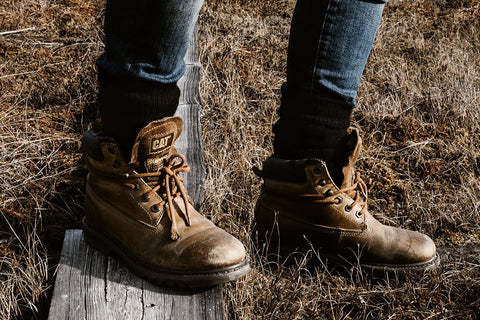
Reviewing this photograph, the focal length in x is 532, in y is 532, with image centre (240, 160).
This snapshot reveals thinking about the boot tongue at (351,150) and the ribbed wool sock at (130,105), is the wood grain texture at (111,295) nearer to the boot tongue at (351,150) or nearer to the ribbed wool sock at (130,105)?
the ribbed wool sock at (130,105)

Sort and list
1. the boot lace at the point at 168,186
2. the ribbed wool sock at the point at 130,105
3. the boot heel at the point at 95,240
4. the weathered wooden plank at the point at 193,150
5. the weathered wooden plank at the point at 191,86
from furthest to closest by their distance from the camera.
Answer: the weathered wooden plank at the point at 191,86
the weathered wooden plank at the point at 193,150
the boot heel at the point at 95,240
the boot lace at the point at 168,186
the ribbed wool sock at the point at 130,105

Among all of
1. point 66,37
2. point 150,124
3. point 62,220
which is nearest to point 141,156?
point 150,124

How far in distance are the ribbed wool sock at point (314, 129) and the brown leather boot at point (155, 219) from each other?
348 mm

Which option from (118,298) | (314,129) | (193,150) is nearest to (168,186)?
(118,298)

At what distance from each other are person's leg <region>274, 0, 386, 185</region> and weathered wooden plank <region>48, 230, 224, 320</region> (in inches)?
22.9

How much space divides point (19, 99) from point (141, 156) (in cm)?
159

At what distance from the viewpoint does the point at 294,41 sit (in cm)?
168

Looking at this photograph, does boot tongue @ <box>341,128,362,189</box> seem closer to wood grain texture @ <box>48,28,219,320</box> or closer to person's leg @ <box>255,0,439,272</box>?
person's leg @ <box>255,0,439,272</box>

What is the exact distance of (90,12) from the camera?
3943 millimetres

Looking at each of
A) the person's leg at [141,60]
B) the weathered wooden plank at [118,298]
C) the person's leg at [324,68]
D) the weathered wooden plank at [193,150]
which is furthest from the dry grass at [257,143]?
the person's leg at [141,60]

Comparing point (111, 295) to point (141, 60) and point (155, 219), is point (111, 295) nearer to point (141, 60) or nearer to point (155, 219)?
point (155, 219)

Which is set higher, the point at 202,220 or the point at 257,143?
the point at 202,220

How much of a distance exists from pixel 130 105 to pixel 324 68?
60 centimetres

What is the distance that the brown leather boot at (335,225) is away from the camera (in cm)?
181
